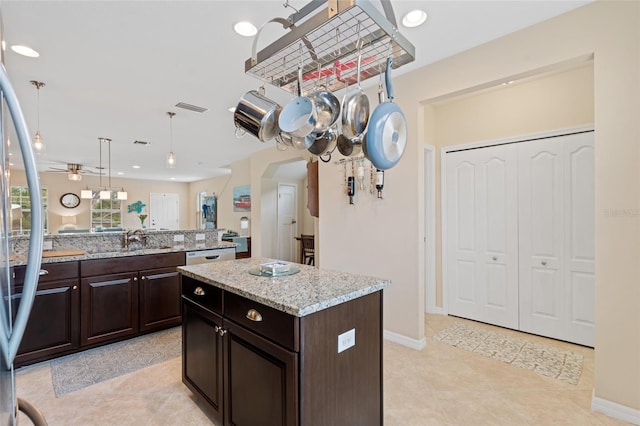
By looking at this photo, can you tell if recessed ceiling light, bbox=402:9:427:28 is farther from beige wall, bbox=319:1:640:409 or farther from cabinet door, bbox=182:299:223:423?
cabinet door, bbox=182:299:223:423

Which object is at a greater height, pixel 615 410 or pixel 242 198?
pixel 242 198

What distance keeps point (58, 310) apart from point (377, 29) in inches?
129

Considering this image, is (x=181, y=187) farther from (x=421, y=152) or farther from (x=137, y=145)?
(x=421, y=152)

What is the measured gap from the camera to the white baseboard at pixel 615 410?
1.81m

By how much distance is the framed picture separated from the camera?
730cm

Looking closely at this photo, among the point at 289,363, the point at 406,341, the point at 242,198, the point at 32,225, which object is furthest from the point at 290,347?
the point at 242,198

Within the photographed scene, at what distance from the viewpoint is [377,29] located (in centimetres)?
133

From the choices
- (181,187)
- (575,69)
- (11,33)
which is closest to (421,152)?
(575,69)

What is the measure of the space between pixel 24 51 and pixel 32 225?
2.69 metres

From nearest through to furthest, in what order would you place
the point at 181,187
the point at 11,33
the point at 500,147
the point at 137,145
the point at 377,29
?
the point at 377,29, the point at 11,33, the point at 500,147, the point at 137,145, the point at 181,187

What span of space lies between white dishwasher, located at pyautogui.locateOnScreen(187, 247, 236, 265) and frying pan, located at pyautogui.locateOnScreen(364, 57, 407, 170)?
265 centimetres

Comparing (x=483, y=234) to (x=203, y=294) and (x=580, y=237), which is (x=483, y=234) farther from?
(x=203, y=294)

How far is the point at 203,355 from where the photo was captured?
1.91 meters

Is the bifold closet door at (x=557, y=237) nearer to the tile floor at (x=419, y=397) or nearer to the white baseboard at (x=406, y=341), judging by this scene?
the tile floor at (x=419, y=397)
